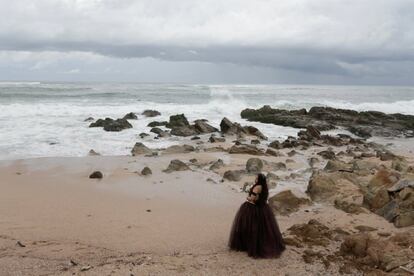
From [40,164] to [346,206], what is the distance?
888 cm

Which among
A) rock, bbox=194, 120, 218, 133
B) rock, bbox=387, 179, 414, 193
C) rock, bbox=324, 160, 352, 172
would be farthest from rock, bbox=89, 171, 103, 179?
rock, bbox=194, 120, 218, 133

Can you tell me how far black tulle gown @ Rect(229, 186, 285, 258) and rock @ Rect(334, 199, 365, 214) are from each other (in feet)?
8.72

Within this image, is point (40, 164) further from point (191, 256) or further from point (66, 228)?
point (191, 256)

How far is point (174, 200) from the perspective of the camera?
31.8 ft

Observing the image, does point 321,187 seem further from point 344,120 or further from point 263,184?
point 344,120

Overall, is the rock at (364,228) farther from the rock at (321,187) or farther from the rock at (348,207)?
the rock at (321,187)

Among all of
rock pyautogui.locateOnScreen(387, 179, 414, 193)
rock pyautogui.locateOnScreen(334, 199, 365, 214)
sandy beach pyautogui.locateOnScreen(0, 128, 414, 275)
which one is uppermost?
rock pyautogui.locateOnScreen(387, 179, 414, 193)

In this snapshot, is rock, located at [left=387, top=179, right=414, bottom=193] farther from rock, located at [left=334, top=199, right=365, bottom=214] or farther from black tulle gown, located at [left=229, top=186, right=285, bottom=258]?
black tulle gown, located at [left=229, top=186, right=285, bottom=258]

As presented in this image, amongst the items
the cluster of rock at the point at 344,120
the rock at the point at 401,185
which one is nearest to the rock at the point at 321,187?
the rock at the point at 401,185

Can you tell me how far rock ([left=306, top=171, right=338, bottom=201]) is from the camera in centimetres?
970

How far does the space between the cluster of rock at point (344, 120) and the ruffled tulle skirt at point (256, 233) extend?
1976cm

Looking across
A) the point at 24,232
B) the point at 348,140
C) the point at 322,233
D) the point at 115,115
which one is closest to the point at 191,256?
the point at 322,233

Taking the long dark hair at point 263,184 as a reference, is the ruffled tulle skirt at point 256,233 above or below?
below

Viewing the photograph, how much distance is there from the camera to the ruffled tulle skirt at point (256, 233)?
641 centimetres
